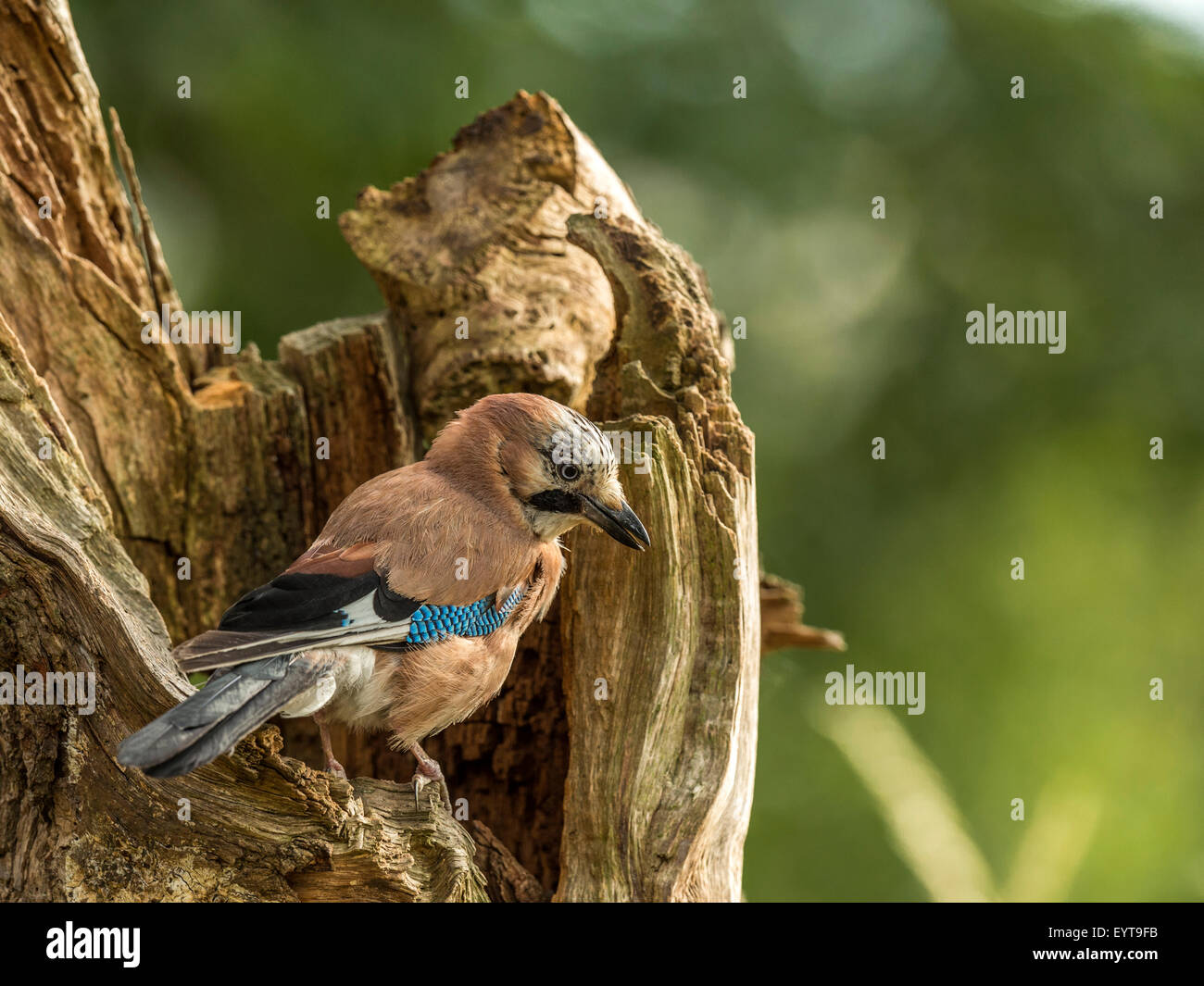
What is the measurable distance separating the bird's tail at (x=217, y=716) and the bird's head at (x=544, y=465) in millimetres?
733

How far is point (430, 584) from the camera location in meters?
2.83

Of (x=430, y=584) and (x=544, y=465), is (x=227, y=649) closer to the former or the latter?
(x=430, y=584)

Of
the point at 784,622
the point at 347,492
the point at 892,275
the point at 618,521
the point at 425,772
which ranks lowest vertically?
the point at 425,772

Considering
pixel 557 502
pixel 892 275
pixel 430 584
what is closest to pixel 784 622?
pixel 557 502

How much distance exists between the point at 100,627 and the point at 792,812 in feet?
15.3

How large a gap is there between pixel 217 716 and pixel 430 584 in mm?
675

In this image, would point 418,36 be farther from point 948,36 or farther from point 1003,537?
point 1003,537

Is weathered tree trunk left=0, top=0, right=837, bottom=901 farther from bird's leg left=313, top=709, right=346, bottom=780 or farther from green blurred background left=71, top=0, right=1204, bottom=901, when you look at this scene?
green blurred background left=71, top=0, right=1204, bottom=901

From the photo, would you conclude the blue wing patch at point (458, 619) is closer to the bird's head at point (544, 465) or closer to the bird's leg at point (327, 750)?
the bird's head at point (544, 465)

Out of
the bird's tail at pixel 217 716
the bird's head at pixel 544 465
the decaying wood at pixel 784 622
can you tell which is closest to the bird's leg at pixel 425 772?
the bird's tail at pixel 217 716

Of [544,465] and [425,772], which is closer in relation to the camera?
[544,465]

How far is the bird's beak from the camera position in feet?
9.64
